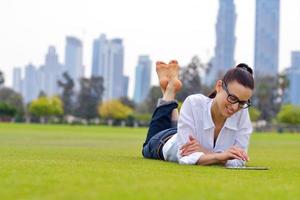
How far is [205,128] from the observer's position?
529cm

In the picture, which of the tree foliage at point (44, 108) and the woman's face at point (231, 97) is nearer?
the woman's face at point (231, 97)

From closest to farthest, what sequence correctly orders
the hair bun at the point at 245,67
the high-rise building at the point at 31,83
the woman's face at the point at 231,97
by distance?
the woman's face at the point at 231,97 < the hair bun at the point at 245,67 < the high-rise building at the point at 31,83

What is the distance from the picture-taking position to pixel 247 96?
493 centimetres

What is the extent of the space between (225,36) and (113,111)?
321ft

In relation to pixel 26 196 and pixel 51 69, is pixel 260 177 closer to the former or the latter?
pixel 26 196

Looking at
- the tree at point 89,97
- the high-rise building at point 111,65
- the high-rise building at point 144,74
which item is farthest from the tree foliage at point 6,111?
the high-rise building at point 144,74

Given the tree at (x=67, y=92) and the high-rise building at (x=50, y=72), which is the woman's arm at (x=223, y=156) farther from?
the high-rise building at (x=50, y=72)

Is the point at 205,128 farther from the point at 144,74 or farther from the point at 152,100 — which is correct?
the point at 144,74

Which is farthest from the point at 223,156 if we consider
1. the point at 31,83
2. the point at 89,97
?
the point at 31,83

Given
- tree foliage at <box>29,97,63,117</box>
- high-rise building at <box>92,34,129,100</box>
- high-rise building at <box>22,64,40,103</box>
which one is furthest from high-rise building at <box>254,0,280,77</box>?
tree foliage at <box>29,97,63,117</box>

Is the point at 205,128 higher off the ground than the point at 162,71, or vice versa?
the point at 162,71

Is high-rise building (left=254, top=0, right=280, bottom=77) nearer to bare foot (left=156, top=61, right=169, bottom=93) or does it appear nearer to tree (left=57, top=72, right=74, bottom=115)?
tree (left=57, top=72, right=74, bottom=115)

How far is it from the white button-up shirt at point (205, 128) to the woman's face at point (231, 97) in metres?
0.21

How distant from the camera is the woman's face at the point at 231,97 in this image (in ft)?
16.1
